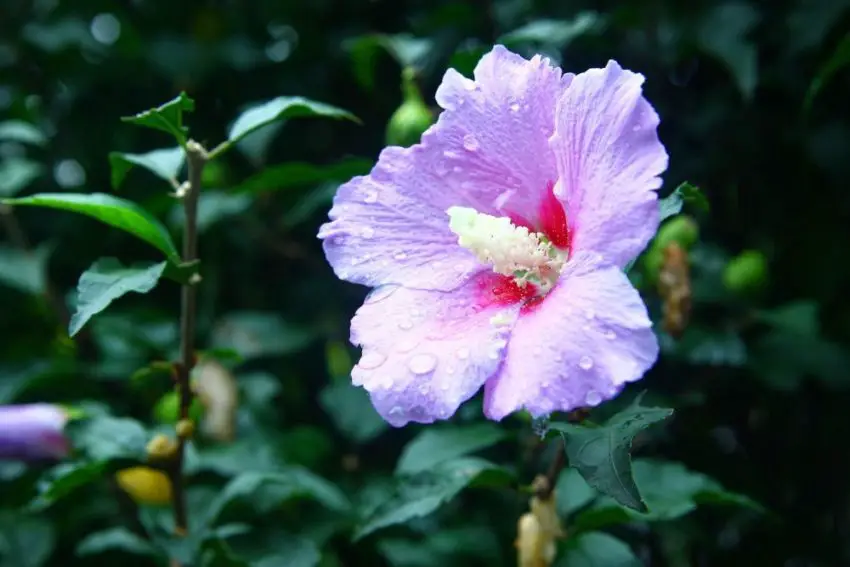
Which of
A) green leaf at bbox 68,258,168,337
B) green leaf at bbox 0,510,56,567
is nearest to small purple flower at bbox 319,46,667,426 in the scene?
green leaf at bbox 68,258,168,337

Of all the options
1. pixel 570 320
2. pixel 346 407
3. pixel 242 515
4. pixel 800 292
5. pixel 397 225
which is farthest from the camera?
pixel 800 292

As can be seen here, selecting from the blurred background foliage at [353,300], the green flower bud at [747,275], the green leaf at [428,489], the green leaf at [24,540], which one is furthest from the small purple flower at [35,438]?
the green flower bud at [747,275]

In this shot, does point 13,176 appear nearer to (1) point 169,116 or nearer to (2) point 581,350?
(1) point 169,116

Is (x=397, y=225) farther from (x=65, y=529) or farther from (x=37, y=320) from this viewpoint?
(x=37, y=320)

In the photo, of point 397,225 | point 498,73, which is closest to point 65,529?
point 397,225

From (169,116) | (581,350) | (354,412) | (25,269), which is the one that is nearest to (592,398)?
(581,350)

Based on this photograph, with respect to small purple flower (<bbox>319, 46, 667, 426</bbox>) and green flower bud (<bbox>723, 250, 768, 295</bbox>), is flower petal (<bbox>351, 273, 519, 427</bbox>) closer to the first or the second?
small purple flower (<bbox>319, 46, 667, 426</bbox>)

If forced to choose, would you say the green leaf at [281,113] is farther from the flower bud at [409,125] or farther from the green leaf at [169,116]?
the flower bud at [409,125]
